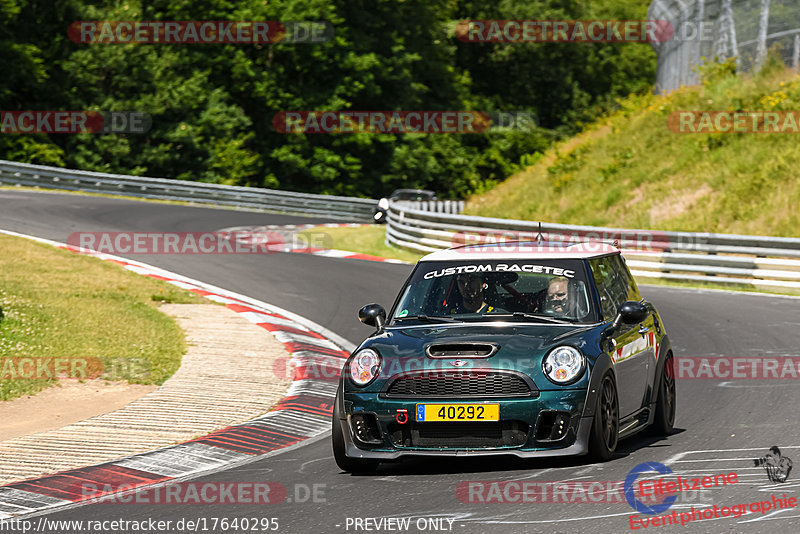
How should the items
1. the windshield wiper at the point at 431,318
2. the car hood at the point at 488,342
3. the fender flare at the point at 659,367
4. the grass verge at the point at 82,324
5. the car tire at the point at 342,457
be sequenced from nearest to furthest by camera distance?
the car hood at the point at 488,342 < the car tire at the point at 342,457 < the windshield wiper at the point at 431,318 < the fender flare at the point at 659,367 < the grass verge at the point at 82,324

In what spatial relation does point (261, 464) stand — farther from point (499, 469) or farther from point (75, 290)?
point (75, 290)

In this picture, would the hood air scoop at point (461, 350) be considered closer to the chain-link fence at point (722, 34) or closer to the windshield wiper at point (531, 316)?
the windshield wiper at point (531, 316)

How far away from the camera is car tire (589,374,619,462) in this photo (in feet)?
25.0

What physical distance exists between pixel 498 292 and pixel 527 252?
1.58ft

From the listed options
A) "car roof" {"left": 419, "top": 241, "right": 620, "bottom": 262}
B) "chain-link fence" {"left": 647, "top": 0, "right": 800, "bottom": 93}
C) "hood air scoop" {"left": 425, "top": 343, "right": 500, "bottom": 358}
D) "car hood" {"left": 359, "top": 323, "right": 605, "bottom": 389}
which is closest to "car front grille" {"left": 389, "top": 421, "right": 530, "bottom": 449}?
"car hood" {"left": 359, "top": 323, "right": 605, "bottom": 389}

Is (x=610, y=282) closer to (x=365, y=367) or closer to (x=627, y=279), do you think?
(x=627, y=279)

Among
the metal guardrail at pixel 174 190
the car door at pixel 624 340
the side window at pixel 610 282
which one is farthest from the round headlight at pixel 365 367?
the metal guardrail at pixel 174 190

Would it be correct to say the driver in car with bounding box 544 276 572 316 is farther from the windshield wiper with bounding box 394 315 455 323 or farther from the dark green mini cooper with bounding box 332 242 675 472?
the windshield wiper with bounding box 394 315 455 323

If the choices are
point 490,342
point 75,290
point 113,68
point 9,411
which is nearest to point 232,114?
point 113,68

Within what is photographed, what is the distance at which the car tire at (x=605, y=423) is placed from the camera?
762cm

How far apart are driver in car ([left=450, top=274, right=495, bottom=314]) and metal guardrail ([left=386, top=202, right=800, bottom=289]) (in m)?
10.1

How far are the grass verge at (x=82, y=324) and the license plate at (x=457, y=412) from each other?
200 inches

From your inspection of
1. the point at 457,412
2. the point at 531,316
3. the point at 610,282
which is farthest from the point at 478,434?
the point at 610,282

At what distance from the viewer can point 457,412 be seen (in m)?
7.52
